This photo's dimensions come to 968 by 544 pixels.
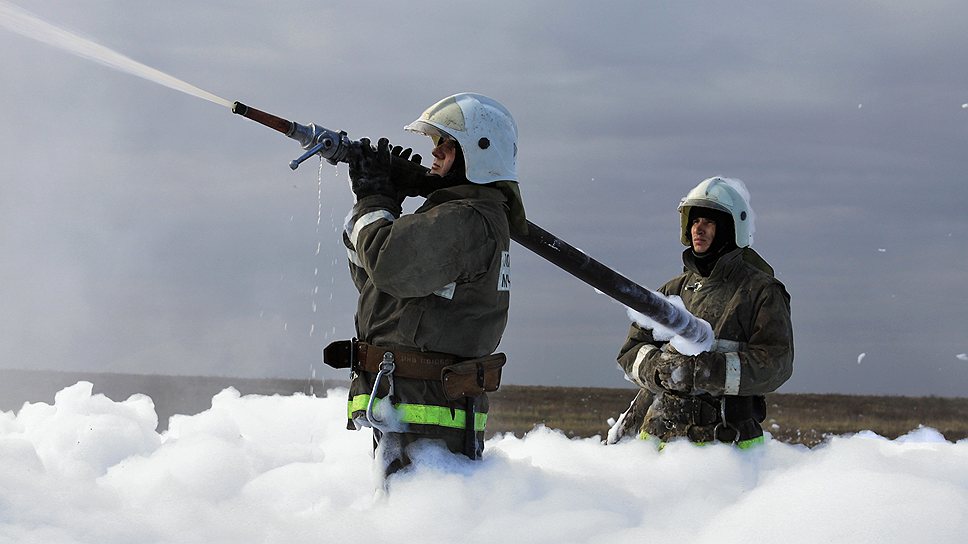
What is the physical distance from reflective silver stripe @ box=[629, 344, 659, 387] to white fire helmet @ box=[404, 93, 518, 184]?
7.65ft

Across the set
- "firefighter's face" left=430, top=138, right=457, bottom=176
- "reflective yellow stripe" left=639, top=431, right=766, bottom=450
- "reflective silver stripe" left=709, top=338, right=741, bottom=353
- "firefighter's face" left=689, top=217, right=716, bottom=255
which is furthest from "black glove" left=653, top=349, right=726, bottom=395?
A: "firefighter's face" left=430, top=138, right=457, bottom=176

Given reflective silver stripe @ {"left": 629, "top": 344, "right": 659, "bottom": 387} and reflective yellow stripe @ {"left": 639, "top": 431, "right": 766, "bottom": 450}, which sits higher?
reflective silver stripe @ {"left": 629, "top": 344, "right": 659, "bottom": 387}

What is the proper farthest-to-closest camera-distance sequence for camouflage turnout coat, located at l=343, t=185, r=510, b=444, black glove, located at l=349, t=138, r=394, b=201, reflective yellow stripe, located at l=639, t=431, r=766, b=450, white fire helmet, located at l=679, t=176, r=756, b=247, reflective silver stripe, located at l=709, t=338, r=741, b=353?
white fire helmet, located at l=679, t=176, r=756, b=247 → reflective silver stripe, located at l=709, t=338, r=741, b=353 → reflective yellow stripe, located at l=639, t=431, r=766, b=450 → black glove, located at l=349, t=138, r=394, b=201 → camouflage turnout coat, located at l=343, t=185, r=510, b=444

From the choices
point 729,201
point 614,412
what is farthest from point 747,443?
point 614,412

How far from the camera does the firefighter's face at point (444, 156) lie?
5895 mm

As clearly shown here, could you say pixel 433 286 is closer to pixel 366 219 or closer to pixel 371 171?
pixel 366 219

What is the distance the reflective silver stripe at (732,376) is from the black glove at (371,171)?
8.99 feet

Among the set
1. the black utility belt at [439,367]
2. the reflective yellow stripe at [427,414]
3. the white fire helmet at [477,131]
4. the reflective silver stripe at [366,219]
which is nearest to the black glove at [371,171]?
the reflective silver stripe at [366,219]

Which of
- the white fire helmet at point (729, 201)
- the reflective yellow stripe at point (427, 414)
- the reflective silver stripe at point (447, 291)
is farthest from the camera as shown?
the white fire helmet at point (729, 201)

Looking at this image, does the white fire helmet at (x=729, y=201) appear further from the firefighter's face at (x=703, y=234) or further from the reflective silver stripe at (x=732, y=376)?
the reflective silver stripe at (x=732, y=376)

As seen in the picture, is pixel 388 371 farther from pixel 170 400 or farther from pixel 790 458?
pixel 170 400

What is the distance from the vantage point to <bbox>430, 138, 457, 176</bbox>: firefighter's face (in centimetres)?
589

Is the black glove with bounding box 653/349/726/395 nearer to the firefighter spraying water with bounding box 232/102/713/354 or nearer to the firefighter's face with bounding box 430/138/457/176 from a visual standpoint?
the firefighter spraying water with bounding box 232/102/713/354

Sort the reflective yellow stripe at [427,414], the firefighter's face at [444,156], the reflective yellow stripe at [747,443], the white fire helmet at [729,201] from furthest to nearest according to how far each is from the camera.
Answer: the white fire helmet at [729,201] → the reflective yellow stripe at [747,443] → the firefighter's face at [444,156] → the reflective yellow stripe at [427,414]
